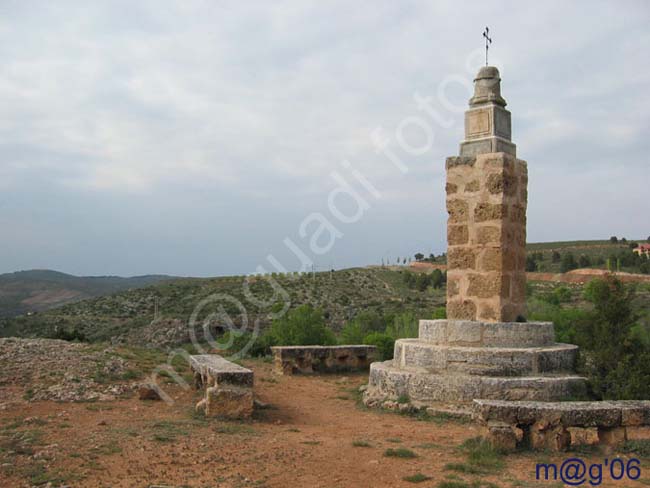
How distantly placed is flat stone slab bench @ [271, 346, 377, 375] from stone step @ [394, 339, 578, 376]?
4068 millimetres

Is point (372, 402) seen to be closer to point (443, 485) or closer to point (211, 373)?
point (211, 373)

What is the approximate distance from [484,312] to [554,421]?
110 inches

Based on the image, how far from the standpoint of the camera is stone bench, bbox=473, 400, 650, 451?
5.35m

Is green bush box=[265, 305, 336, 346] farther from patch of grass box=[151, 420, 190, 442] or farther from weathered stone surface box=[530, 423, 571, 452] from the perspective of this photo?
weathered stone surface box=[530, 423, 571, 452]

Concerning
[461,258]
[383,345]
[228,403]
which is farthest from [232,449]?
[383,345]

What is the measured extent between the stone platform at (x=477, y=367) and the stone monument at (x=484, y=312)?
0.01 m

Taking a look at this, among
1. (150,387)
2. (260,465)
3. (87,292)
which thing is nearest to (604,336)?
(260,465)

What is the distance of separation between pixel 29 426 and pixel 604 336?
676 centimetres

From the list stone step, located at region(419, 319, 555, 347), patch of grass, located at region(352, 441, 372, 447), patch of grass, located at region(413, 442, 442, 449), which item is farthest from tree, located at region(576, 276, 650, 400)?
patch of grass, located at region(352, 441, 372, 447)

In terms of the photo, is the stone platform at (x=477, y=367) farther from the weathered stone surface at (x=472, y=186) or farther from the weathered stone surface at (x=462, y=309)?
the weathered stone surface at (x=472, y=186)

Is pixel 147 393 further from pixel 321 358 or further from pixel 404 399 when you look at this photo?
pixel 321 358

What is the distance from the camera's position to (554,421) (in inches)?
A: 212

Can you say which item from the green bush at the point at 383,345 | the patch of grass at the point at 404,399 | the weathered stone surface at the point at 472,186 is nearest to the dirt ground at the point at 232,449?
the patch of grass at the point at 404,399

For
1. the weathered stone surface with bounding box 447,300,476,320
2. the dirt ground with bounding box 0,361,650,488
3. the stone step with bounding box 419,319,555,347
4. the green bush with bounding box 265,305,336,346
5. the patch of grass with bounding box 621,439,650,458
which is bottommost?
the dirt ground with bounding box 0,361,650,488
